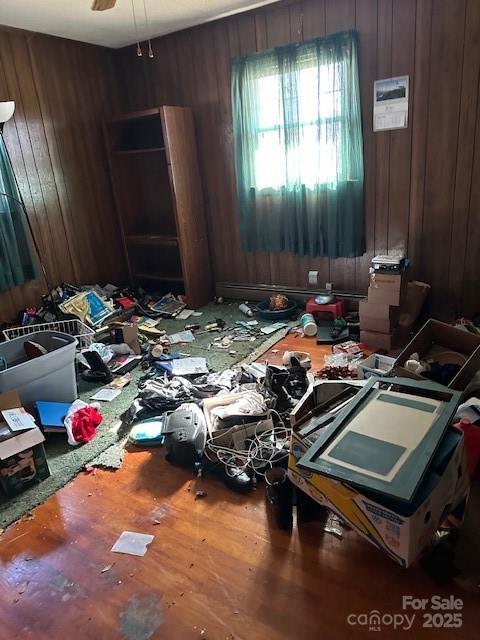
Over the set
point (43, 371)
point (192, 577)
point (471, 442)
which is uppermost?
point (43, 371)

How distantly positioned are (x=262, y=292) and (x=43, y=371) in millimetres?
2237

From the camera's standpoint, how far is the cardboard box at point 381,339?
3.12 metres

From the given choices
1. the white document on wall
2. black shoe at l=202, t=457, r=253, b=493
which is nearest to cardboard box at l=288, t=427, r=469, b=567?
black shoe at l=202, t=457, r=253, b=493

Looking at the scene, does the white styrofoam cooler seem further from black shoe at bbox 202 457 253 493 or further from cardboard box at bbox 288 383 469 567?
cardboard box at bbox 288 383 469 567

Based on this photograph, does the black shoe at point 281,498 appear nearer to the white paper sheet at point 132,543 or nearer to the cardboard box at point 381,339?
the white paper sheet at point 132,543

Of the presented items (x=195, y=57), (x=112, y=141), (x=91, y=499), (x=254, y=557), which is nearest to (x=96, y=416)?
(x=91, y=499)

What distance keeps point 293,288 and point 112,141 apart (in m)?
2.14

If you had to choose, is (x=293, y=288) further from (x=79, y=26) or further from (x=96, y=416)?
(x=79, y=26)

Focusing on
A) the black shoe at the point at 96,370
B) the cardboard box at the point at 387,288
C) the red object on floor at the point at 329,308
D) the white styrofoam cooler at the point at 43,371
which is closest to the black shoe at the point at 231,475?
the white styrofoam cooler at the point at 43,371

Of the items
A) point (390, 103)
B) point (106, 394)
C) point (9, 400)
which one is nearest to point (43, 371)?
point (9, 400)

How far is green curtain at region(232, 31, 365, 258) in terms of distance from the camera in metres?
3.30

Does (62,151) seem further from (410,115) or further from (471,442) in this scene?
(471,442)

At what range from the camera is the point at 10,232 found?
3.50 metres

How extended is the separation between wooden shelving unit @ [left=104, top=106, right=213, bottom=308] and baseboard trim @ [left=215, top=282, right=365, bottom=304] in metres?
0.16
